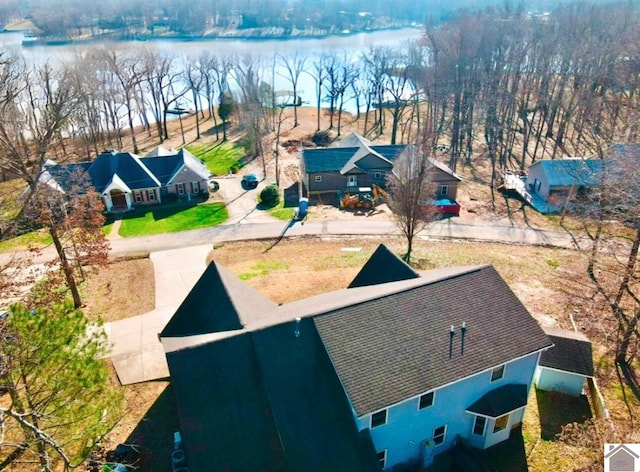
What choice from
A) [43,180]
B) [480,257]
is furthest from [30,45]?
[480,257]

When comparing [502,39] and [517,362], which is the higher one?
[502,39]

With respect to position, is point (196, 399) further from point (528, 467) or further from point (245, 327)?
point (528, 467)

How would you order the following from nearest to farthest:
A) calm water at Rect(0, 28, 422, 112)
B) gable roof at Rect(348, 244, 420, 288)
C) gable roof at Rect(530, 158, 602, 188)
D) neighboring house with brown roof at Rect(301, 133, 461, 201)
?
gable roof at Rect(348, 244, 420, 288)
gable roof at Rect(530, 158, 602, 188)
neighboring house with brown roof at Rect(301, 133, 461, 201)
calm water at Rect(0, 28, 422, 112)

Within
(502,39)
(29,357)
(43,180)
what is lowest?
(43,180)

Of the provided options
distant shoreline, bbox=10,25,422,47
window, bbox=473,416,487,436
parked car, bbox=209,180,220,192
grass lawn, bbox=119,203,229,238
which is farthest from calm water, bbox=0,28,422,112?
window, bbox=473,416,487,436

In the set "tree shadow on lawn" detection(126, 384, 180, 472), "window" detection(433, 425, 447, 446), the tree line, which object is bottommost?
"tree shadow on lawn" detection(126, 384, 180, 472)

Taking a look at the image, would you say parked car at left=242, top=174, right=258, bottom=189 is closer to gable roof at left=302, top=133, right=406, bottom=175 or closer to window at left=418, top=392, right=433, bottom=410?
gable roof at left=302, top=133, right=406, bottom=175

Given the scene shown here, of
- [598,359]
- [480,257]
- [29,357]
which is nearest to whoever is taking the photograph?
[29,357]

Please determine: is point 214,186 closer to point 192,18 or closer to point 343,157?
point 343,157

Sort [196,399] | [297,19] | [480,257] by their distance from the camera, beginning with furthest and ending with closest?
[297,19], [480,257], [196,399]
